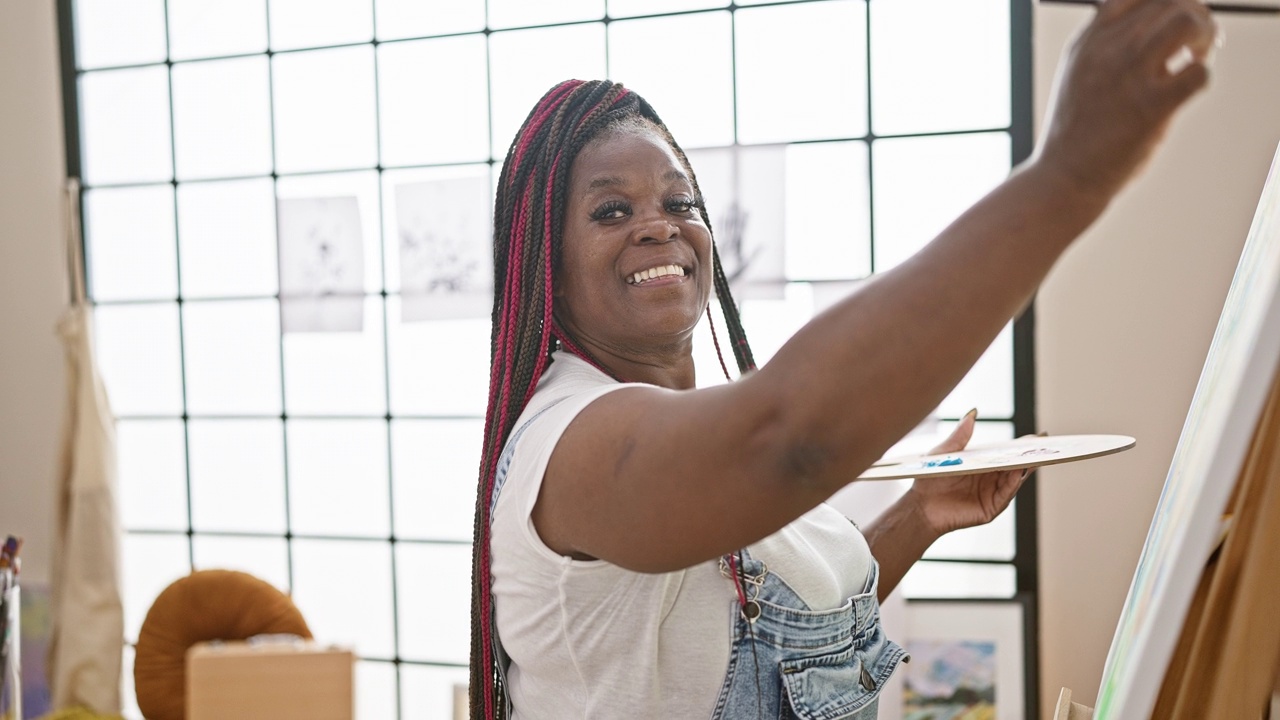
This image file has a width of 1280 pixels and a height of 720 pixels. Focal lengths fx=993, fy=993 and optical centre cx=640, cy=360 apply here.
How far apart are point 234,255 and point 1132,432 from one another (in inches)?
→ 109

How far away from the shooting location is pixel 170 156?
3389 millimetres

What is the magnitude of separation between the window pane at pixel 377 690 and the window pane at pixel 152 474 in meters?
0.83

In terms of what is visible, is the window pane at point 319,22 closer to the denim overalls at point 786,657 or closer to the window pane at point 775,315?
the window pane at point 775,315

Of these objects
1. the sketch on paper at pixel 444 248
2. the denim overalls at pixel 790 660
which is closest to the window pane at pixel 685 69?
the sketch on paper at pixel 444 248

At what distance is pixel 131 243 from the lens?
11.3 ft

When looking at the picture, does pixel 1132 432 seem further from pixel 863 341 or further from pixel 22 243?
pixel 22 243

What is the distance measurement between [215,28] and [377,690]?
88.9 inches

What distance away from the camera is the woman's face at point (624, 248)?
120cm

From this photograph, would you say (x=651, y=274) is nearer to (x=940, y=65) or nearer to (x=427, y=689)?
(x=940, y=65)

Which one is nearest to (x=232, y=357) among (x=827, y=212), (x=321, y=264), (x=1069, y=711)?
(x=321, y=264)

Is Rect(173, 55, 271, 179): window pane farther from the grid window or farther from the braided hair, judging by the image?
the braided hair

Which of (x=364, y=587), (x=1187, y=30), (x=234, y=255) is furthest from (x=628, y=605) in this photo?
(x=234, y=255)

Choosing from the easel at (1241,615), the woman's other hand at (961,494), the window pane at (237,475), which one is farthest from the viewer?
the window pane at (237,475)

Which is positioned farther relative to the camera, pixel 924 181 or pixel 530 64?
pixel 530 64
